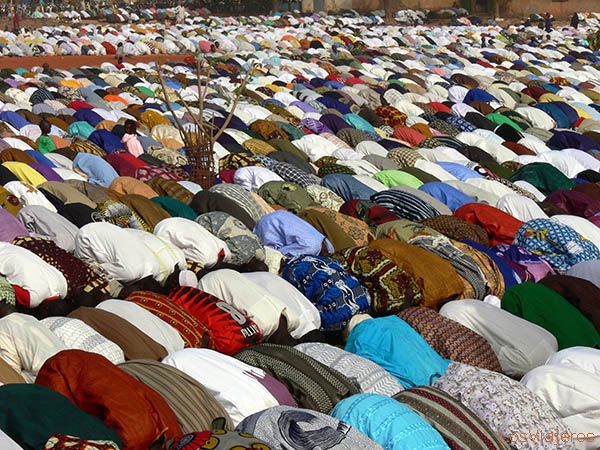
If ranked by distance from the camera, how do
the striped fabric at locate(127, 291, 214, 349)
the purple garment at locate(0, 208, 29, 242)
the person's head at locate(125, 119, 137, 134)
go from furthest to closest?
1. the person's head at locate(125, 119, 137, 134)
2. the purple garment at locate(0, 208, 29, 242)
3. the striped fabric at locate(127, 291, 214, 349)

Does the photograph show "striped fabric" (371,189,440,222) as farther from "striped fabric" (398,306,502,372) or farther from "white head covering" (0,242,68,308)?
"white head covering" (0,242,68,308)

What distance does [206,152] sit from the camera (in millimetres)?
7848

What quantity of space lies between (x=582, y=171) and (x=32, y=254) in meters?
6.57

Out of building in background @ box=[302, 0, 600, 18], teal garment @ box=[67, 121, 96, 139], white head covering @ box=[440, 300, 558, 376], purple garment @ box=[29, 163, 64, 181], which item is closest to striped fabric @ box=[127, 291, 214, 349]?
white head covering @ box=[440, 300, 558, 376]

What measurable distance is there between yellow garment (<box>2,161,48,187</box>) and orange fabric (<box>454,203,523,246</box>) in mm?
3167

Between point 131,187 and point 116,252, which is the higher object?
point 116,252

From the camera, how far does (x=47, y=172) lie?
759cm

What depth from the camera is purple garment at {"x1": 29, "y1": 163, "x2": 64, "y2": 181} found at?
297 inches

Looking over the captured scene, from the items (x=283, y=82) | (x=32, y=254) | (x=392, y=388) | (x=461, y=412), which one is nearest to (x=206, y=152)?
(x=32, y=254)

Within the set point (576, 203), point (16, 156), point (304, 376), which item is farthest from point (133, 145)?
point (304, 376)

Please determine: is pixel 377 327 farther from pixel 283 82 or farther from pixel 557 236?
pixel 283 82

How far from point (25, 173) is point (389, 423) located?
14.5ft

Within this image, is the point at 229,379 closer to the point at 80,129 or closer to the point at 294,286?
the point at 294,286

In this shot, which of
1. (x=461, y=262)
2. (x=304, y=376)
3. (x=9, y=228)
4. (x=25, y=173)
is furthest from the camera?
(x=25, y=173)
